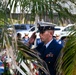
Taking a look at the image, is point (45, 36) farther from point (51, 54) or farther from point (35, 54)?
point (35, 54)

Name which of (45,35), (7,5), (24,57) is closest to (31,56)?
(24,57)

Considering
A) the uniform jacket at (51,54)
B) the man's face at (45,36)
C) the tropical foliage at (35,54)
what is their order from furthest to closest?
the man's face at (45,36) < the uniform jacket at (51,54) < the tropical foliage at (35,54)

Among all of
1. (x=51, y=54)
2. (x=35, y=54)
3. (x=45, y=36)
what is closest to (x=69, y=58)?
(x=35, y=54)

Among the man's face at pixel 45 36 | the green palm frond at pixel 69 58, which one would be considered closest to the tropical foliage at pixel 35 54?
the green palm frond at pixel 69 58

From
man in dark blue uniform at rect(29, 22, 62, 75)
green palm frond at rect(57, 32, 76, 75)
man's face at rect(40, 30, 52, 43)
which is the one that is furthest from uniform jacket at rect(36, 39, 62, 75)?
green palm frond at rect(57, 32, 76, 75)

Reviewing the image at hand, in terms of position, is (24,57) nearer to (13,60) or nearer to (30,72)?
(30,72)

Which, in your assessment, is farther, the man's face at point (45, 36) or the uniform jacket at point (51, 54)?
the man's face at point (45, 36)

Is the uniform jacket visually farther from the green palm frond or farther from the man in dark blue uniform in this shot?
the green palm frond

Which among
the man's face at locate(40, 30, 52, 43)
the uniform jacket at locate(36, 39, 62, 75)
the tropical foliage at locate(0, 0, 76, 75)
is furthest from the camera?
the man's face at locate(40, 30, 52, 43)

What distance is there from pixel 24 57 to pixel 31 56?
0.19 ft

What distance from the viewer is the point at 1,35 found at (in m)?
2.28

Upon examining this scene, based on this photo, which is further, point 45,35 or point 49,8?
point 45,35

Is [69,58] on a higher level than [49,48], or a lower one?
higher

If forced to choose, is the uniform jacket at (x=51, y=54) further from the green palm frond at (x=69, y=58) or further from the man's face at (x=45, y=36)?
the green palm frond at (x=69, y=58)
